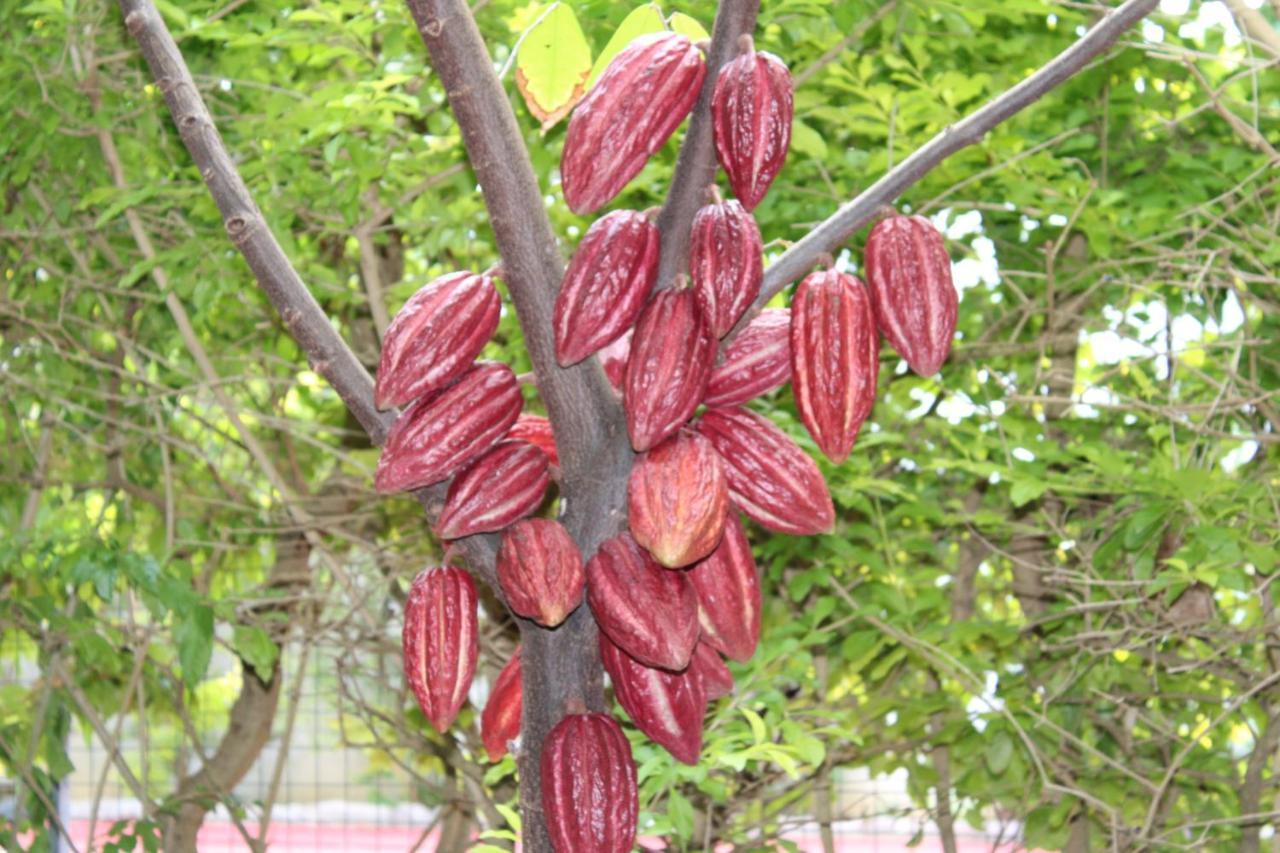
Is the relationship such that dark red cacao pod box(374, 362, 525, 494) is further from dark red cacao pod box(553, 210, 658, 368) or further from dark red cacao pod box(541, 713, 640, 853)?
dark red cacao pod box(541, 713, 640, 853)

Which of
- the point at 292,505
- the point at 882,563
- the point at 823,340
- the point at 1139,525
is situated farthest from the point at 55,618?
the point at 823,340

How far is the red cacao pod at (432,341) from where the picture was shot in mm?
748

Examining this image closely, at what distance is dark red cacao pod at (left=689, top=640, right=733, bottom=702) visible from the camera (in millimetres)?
819

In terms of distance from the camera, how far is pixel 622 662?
30.5 inches

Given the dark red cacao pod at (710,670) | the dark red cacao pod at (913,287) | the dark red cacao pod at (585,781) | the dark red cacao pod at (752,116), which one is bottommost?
the dark red cacao pod at (585,781)

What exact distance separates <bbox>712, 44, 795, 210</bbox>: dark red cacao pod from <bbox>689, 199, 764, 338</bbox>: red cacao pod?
0.8 inches

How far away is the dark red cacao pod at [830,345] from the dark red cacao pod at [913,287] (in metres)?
0.01

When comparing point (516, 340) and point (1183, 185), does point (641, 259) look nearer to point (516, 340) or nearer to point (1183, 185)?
point (516, 340)

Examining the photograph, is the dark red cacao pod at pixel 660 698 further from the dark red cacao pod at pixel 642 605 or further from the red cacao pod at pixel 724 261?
the red cacao pod at pixel 724 261

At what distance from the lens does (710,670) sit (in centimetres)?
83

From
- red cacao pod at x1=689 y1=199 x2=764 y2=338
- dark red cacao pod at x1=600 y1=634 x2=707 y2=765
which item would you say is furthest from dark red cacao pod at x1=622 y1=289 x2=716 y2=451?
dark red cacao pod at x1=600 y1=634 x2=707 y2=765

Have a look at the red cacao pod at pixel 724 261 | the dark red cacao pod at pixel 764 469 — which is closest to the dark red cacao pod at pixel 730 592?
the dark red cacao pod at pixel 764 469

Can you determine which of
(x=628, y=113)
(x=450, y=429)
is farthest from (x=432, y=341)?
(x=628, y=113)

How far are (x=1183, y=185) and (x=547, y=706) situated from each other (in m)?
1.60
